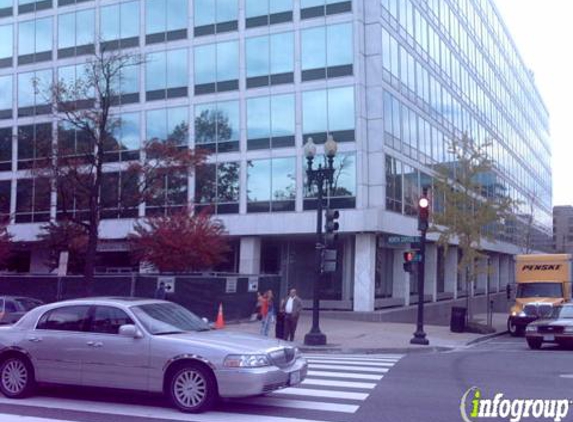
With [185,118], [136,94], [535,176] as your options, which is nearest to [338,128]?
[185,118]

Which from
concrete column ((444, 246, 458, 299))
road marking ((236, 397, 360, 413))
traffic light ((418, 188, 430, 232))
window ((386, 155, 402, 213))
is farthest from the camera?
concrete column ((444, 246, 458, 299))

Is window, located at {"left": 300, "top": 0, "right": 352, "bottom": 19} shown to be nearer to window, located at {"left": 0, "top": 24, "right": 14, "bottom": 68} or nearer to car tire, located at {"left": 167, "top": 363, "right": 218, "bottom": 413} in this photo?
window, located at {"left": 0, "top": 24, "right": 14, "bottom": 68}

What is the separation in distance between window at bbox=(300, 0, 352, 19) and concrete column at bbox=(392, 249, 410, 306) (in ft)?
44.4

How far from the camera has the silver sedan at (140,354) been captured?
939cm

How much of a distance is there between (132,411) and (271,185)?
27.0 meters

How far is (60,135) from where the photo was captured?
1188 inches

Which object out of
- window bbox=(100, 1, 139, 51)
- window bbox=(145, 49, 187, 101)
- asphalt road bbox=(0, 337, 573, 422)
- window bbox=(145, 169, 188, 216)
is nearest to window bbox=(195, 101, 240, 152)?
window bbox=(145, 49, 187, 101)

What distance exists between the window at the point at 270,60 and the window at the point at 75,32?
400 inches

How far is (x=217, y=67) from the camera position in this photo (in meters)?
37.9

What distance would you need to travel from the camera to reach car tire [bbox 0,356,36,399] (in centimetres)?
1039

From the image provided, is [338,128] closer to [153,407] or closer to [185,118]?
[185,118]

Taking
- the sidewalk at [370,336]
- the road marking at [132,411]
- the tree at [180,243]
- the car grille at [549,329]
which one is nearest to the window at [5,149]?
the tree at [180,243]

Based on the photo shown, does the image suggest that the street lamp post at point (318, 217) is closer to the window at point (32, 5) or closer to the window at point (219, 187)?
the window at point (219, 187)

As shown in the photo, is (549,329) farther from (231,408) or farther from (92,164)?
(92,164)
